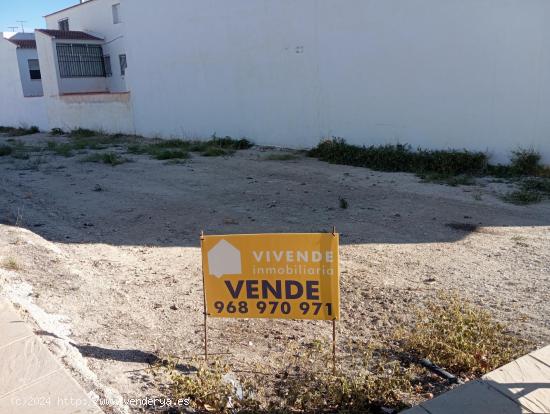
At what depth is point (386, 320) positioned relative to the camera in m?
4.16

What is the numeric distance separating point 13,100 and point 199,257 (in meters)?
25.3

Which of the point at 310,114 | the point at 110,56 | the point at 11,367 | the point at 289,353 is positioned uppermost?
the point at 110,56

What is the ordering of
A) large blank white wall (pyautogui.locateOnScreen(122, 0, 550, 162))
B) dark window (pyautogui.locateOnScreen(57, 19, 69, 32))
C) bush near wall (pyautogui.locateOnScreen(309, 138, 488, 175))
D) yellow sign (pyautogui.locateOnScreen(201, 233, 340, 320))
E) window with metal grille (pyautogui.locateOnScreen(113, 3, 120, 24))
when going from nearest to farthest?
yellow sign (pyautogui.locateOnScreen(201, 233, 340, 320)) → large blank white wall (pyautogui.locateOnScreen(122, 0, 550, 162)) → bush near wall (pyautogui.locateOnScreen(309, 138, 488, 175)) → window with metal grille (pyautogui.locateOnScreen(113, 3, 120, 24)) → dark window (pyautogui.locateOnScreen(57, 19, 69, 32))

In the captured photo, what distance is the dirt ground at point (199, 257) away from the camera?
3.89 metres

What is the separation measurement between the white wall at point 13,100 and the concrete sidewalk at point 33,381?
23.0 metres

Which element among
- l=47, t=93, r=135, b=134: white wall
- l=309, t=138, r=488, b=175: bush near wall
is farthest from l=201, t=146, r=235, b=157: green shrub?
l=47, t=93, r=135, b=134: white wall

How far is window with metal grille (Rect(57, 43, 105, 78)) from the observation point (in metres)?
23.6

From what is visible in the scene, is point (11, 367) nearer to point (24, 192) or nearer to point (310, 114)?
point (24, 192)

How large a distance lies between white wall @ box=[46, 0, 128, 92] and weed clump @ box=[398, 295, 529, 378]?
77.4 ft

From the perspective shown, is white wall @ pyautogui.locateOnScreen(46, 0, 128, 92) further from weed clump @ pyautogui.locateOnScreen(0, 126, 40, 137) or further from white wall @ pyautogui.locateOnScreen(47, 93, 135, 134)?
weed clump @ pyautogui.locateOnScreen(0, 126, 40, 137)

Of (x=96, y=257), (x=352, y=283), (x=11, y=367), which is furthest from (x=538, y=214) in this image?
(x=11, y=367)

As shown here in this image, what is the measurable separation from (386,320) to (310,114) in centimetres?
940

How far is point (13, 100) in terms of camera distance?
26.8 m

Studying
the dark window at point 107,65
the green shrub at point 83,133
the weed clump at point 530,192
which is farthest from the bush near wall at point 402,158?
the dark window at point 107,65
